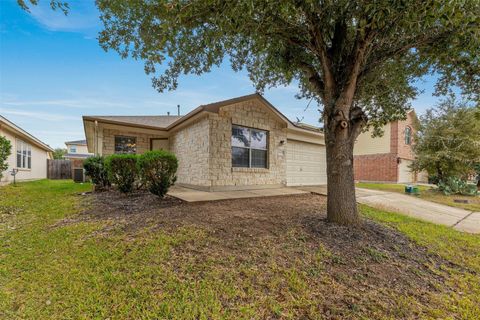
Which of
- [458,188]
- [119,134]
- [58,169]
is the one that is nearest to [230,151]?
[119,134]

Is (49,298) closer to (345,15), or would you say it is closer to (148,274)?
(148,274)

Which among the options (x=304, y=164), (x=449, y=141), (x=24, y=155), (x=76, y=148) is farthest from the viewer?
(x=76, y=148)

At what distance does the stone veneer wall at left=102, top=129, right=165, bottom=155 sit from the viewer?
10.4 meters

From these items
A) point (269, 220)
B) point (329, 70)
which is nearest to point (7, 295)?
point (269, 220)

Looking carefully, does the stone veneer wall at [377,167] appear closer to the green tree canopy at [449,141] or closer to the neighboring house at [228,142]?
the green tree canopy at [449,141]

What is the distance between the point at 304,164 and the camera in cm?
1202

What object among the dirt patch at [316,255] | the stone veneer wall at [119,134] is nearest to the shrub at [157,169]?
the dirt patch at [316,255]

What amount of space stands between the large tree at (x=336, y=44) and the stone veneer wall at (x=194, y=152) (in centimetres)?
264

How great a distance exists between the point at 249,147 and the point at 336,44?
5490 millimetres

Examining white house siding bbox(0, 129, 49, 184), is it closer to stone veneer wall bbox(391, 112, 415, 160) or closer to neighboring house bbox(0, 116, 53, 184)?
neighboring house bbox(0, 116, 53, 184)

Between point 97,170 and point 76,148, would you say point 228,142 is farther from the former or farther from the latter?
point 76,148

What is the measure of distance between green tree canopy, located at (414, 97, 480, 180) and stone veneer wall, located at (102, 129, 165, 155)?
14980mm

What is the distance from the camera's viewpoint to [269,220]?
15.4ft

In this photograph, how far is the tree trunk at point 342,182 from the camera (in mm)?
4145
